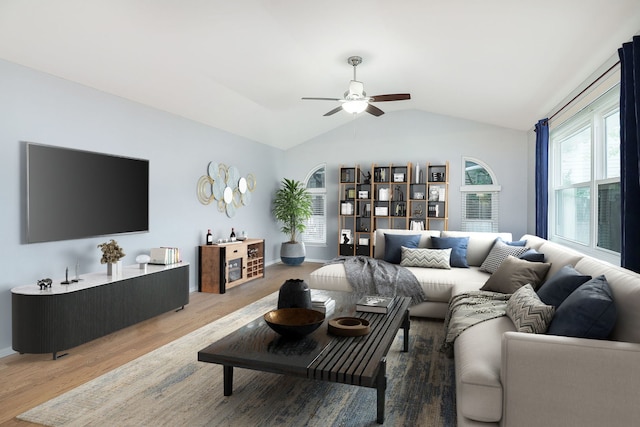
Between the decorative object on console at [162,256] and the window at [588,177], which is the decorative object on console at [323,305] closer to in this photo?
the decorative object on console at [162,256]

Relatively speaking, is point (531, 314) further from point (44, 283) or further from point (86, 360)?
point (44, 283)

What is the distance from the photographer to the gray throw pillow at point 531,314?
2.06 metres

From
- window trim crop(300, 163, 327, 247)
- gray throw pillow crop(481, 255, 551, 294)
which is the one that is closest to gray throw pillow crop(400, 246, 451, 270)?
gray throw pillow crop(481, 255, 551, 294)

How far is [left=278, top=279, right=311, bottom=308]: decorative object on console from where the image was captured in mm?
2475

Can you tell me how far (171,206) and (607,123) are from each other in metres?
4.87

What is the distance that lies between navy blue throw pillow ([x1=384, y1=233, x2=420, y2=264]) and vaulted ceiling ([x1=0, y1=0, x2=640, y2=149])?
2.10 meters

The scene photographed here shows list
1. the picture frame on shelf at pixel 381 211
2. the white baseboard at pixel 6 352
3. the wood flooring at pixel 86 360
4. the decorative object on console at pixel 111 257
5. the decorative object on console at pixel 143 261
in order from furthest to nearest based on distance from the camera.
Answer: the picture frame on shelf at pixel 381 211 < the decorative object on console at pixel 143 261 < the decorative object on console at pixel 111 257 < the white baseboard at pixel 6 352 < the wood flooring at pixel 86 360

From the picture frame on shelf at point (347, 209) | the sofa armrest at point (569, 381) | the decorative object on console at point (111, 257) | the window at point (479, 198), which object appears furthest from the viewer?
the picture frame on shelf at point (347, 209)

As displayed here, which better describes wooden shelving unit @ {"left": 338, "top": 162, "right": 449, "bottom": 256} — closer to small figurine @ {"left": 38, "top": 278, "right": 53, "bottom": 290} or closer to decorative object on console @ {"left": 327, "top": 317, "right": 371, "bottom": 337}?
decorative object on console @ {"left": 327, "top": 317, "right": 371, "bottom": 337}

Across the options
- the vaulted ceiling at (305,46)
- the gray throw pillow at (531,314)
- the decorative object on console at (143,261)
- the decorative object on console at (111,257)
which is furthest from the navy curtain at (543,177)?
the decorative object on console at (111,257)

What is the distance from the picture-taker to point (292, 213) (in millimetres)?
7324

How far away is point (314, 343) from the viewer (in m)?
2.10

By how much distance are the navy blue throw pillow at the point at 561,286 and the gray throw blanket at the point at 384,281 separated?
4.98 feet

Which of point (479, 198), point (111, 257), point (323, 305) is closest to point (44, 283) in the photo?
point (111, 257)
